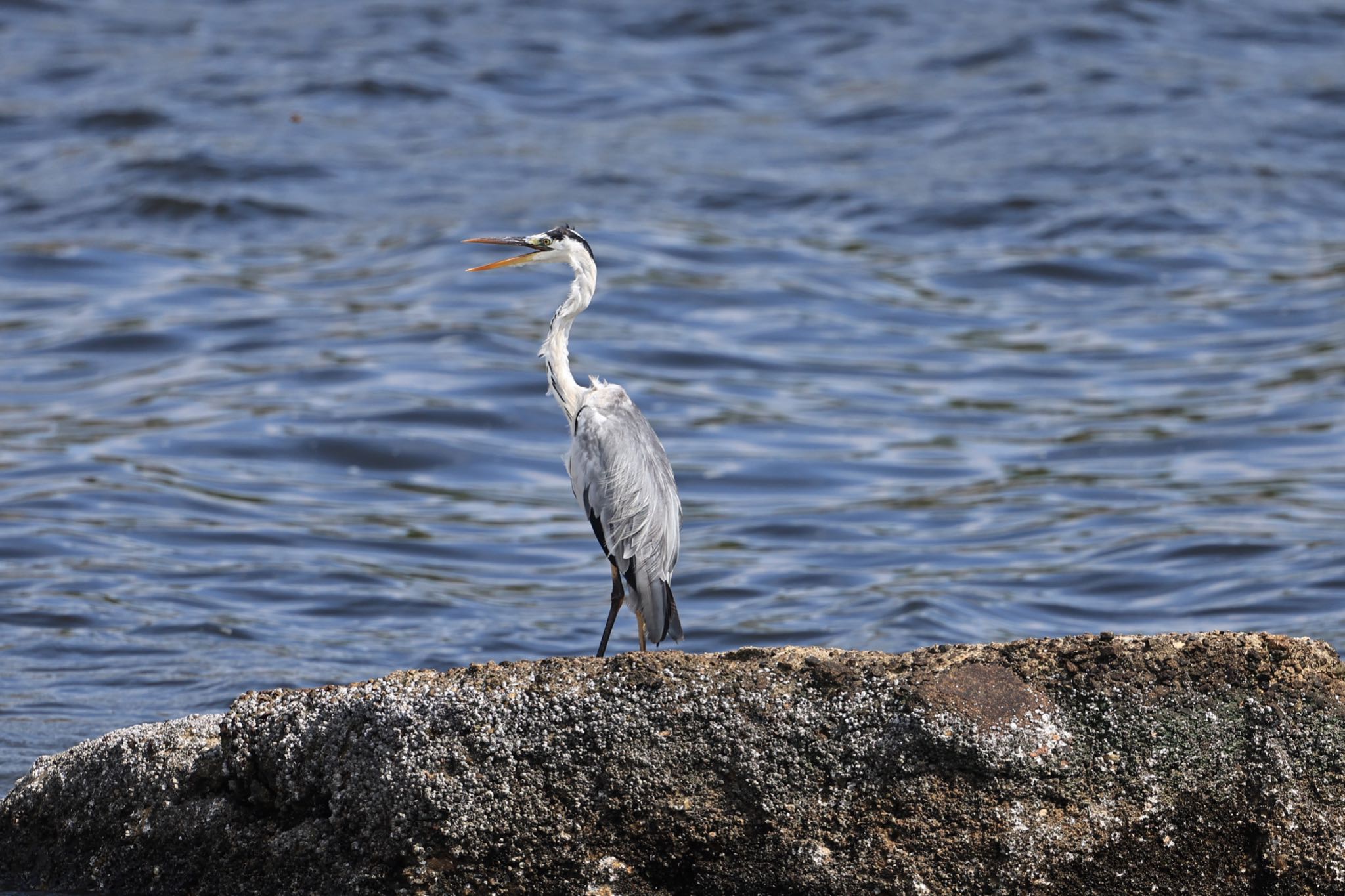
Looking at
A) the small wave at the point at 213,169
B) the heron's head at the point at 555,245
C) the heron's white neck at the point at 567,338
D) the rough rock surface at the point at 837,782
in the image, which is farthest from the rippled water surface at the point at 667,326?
the rough rock surface at the point at 837,782

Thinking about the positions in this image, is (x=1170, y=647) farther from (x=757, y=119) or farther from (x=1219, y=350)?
(x=757, y=119)

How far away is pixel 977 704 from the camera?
4121mm

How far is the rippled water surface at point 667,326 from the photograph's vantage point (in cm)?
912

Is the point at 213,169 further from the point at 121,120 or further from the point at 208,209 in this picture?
the point at 121,120

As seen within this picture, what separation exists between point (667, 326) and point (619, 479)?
28.8ft

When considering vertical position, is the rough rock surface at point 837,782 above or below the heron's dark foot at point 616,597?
above

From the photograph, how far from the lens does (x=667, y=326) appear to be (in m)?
14.6

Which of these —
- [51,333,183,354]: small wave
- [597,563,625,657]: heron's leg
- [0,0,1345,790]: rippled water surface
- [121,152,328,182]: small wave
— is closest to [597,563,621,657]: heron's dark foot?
[597,563,625,657]: heron's leg

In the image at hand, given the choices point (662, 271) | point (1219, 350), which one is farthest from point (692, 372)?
point (1219, 350)

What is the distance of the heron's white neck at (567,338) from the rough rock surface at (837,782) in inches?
85.1

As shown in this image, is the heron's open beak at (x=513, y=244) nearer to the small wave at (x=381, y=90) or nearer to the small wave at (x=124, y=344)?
the small wave at (x=124, y=344)

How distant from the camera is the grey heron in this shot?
5.86 metres

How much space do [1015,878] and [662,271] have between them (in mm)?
11960

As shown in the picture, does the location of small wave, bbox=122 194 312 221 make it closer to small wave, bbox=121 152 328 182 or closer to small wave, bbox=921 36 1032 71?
small wave, bbox=121 152 328 182
